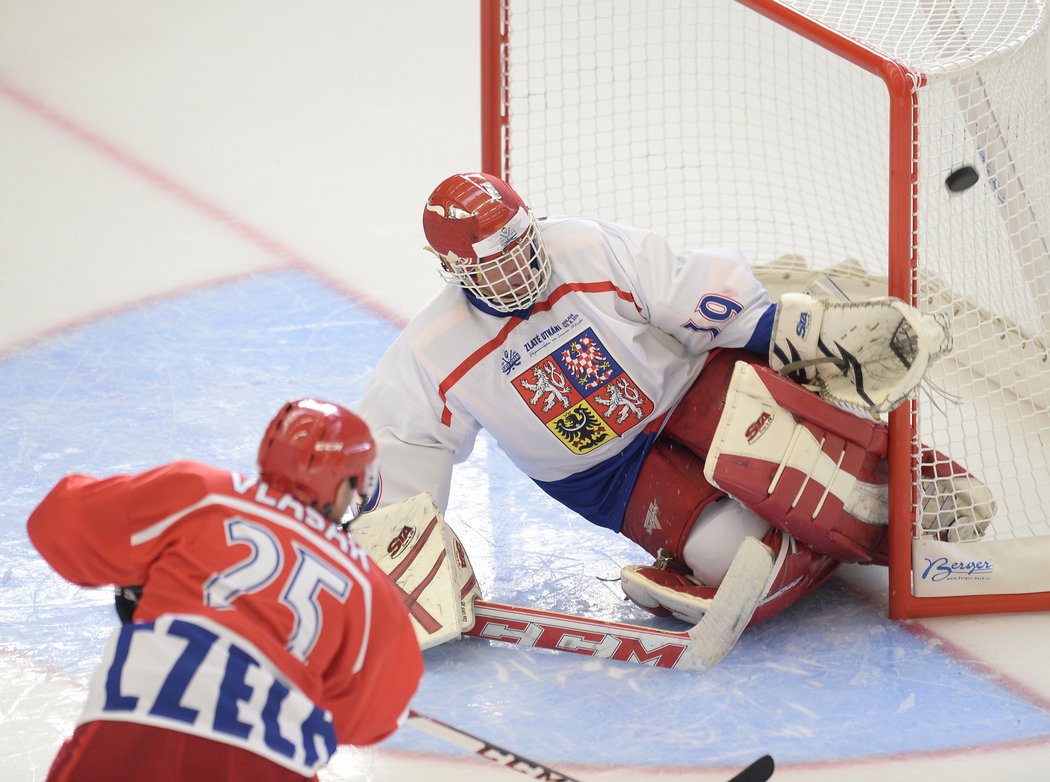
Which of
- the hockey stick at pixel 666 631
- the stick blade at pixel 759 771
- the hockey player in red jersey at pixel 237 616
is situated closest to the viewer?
the hockey player in red jersey at pixel 237 616

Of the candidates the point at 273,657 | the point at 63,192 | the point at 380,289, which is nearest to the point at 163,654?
the point at 273,657

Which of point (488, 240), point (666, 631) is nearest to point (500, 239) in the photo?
point (488, 240)

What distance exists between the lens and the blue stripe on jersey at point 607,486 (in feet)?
10.0

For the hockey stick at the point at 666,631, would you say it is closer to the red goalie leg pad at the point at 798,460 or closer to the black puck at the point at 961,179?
the red goalie leg pad at the point at 798,460

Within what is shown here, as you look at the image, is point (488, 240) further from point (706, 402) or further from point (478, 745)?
point (478, 745)

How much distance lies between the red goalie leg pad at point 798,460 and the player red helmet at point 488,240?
457 mm

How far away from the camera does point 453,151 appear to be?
221 inches

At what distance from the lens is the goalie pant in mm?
2846

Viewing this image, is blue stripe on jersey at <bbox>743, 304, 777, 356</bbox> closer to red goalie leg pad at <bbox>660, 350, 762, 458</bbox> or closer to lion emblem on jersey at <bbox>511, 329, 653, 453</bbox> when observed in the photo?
red goalie leg pad at <bbox>660, 350, 762, 458</bbox>

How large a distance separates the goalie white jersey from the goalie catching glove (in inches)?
3.5

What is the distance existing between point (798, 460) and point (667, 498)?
12.9 inches

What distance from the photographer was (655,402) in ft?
9.77

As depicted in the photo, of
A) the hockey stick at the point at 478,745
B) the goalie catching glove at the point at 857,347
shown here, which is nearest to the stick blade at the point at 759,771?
the hockey stick at the point at 478,745

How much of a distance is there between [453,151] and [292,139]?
0.66m
